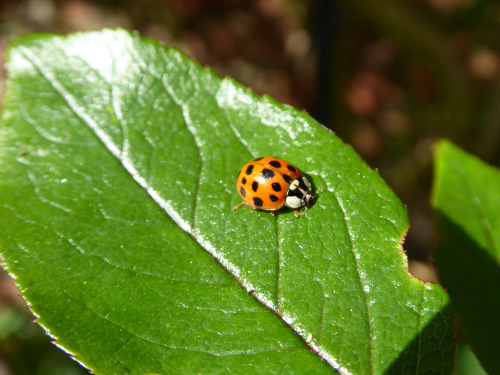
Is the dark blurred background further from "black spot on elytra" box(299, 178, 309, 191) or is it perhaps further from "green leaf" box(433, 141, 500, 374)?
"black spot on elytra" box(299, 178, 309, 191)

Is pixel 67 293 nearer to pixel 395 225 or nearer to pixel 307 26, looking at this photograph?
pixel 395 225

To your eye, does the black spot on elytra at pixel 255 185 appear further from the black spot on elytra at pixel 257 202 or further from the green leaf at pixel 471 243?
the green leaf at pixel 471 243

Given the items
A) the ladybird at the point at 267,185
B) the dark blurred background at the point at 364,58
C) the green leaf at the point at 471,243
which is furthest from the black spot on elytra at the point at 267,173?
the dark blurred background at the point at 364,58

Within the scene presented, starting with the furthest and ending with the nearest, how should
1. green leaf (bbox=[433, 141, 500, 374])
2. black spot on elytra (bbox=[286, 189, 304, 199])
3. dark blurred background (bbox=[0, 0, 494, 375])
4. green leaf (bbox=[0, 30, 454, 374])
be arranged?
dark blurred background (bbox=[0, 0, 494, 375])
black spot on elytra (bbox=[286, 189, 304, 199])
green leaf (bbox=[433, 141, 500, 374])
green leaf (bbox=[0, 30, 454, 374])

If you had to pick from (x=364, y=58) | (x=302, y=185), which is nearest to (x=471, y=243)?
(x=302, y=185)

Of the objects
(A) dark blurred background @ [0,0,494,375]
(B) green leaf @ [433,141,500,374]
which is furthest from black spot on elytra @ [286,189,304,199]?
(A) dark blurred background @ [0,0,494,375]

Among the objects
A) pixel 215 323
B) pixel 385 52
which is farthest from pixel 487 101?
pixel 215 323

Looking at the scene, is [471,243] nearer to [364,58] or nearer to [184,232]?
[184,232]
